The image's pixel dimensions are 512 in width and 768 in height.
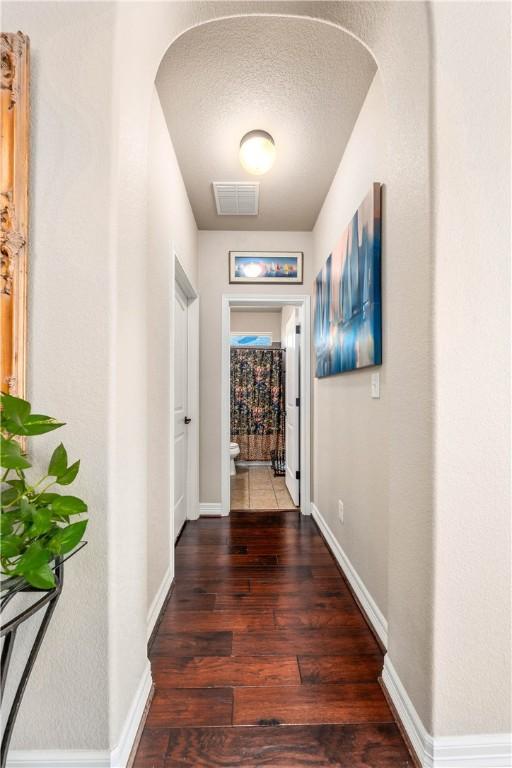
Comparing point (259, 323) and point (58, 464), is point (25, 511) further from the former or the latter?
point (259, 323)

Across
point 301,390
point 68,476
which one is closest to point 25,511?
point 68,476

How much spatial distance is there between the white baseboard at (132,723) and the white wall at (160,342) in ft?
1.26

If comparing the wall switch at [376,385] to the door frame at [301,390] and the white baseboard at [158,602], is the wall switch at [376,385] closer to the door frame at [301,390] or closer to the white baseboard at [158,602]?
the white baseboard at [158,602]

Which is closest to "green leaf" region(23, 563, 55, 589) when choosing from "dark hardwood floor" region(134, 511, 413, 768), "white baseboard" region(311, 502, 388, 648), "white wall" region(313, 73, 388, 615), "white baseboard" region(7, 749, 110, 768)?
"white baseboard" region(7, 749, 110, 768)

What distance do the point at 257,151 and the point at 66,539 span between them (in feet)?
7.01

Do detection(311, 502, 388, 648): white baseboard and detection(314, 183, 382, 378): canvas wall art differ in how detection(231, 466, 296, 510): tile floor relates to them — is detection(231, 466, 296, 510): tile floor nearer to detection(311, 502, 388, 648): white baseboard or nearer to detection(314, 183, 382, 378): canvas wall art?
detection(311, 502, 388, 648): white baseboard

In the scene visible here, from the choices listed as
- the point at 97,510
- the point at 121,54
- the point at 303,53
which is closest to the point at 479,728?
the point at 97,510

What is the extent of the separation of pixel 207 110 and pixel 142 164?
91cm

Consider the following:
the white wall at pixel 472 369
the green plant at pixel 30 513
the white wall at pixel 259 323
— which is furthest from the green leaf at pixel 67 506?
the white wall at pixel 259 323

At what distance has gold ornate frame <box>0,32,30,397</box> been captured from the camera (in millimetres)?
1010

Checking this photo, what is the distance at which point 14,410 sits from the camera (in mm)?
866

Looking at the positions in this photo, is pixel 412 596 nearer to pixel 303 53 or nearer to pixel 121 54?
pixel 121 54

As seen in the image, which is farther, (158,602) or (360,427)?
(360,427)

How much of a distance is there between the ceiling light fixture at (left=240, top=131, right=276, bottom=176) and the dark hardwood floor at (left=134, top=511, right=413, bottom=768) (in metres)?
2.38
